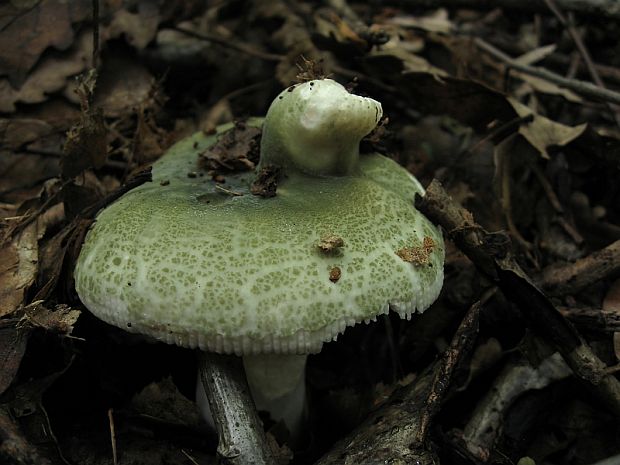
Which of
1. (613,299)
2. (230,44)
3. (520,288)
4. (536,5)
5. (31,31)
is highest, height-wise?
(31,31)

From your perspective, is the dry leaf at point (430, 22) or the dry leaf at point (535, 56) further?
the dry leaf at point (430, 22)

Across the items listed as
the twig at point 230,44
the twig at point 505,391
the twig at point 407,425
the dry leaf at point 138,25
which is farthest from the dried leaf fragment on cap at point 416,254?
the dry leaf at point 138,25

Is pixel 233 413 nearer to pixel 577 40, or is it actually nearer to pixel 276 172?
pixel 276 172

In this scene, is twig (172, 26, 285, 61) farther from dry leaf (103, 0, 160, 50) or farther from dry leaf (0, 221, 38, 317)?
dry leaf (0, 221, 38, 317)

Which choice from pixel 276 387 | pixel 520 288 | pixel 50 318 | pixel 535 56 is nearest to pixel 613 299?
pixel 520 288

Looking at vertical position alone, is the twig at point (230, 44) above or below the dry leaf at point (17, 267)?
above

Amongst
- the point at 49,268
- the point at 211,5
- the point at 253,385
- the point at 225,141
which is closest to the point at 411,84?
the point at 225,141

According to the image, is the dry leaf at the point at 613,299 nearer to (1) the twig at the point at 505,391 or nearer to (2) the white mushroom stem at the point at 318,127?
(1) the twig at the point at 505,391
